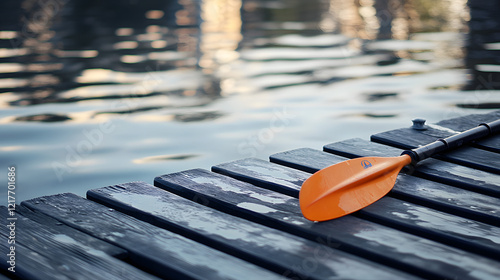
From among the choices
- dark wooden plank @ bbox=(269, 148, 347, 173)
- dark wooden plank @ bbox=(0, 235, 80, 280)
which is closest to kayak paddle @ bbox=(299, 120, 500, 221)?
dark wooden plank @ bbox=(269, 148, 347, 173)

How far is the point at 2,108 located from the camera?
4.98 metres

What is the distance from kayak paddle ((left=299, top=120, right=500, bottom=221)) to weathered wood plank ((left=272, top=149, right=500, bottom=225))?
51 millimetres

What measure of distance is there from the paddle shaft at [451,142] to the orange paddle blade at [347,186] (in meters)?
0.06

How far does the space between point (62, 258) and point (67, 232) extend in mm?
175

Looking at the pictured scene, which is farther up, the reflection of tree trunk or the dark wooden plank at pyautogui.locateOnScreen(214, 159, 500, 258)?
the dark wooden plank at pyautogui.locateOnScreen(214, 159, 500, 258)

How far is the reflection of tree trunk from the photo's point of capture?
20.8 feet

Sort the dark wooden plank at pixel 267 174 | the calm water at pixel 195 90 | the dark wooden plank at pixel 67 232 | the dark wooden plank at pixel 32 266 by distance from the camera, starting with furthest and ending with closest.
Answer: the calm water at pixel 195 90
the dark wooden plank at pixel 267 174
the dark wooden plank at pixel 67 232
the dark wooden plank at pixel 32 266

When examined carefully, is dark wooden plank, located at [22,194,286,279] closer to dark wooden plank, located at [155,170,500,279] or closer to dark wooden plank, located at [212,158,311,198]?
dark wooden plank, located at [155,170,500,279]

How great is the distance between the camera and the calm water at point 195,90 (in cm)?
397

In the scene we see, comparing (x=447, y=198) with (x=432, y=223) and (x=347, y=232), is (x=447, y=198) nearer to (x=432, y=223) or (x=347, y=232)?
(x=432, y=223)

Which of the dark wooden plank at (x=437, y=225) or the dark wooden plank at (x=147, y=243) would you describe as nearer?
the dark wooden plank at (x=147, y=243)

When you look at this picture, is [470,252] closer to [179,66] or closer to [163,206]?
[163,206]

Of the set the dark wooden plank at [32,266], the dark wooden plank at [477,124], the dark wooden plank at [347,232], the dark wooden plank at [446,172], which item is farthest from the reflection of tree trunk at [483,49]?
the dark wooden plank at [32,266]

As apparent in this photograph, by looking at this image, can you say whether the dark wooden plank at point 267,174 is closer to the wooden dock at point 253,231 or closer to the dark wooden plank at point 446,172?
the wooden dock at point 253,231
